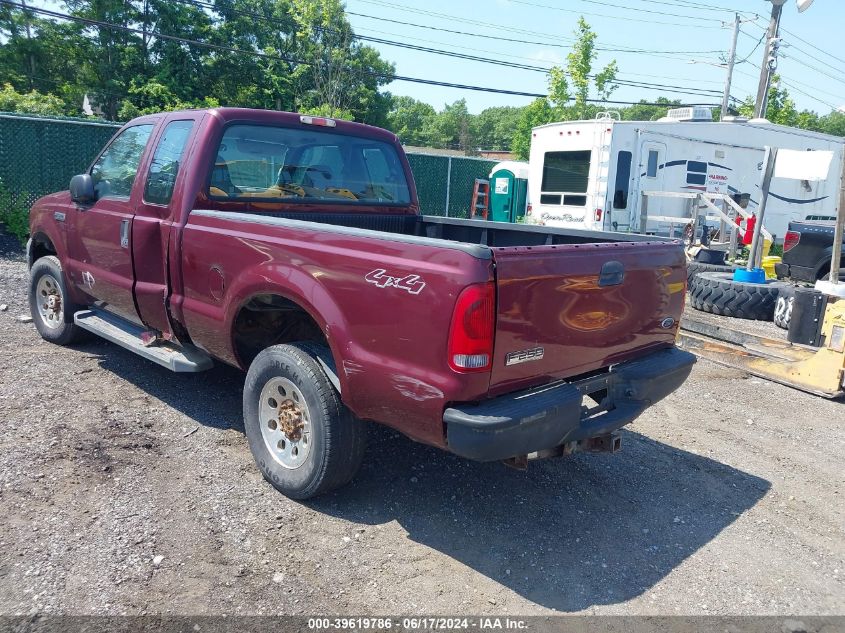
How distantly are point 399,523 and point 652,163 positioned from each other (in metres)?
11.6

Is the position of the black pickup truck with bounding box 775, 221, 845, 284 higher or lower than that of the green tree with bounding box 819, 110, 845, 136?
lower

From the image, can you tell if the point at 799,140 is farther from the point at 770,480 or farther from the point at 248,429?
Answer: the point at 248,429

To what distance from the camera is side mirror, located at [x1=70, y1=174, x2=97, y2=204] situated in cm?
507

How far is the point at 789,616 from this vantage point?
2.93 m

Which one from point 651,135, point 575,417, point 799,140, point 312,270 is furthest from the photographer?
point 799,140

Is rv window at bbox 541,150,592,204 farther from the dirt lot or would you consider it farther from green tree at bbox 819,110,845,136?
green tree at bbox 819,110,845,136

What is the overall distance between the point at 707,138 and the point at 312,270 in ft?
43.6

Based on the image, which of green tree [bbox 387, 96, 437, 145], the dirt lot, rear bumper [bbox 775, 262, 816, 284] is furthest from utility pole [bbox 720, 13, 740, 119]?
green tree [bbox 387, 96, 437, 145]

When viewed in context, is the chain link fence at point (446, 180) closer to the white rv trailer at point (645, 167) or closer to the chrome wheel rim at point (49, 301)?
the white rv trailer at point (645, 167)

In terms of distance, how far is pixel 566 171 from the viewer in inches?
542

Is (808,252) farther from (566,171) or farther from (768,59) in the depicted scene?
(768,59)

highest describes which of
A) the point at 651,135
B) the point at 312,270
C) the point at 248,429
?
the point at 651,135

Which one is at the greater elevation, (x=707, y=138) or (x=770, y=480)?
(x=707, y=138)

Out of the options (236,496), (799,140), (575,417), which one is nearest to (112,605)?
(236,496)
